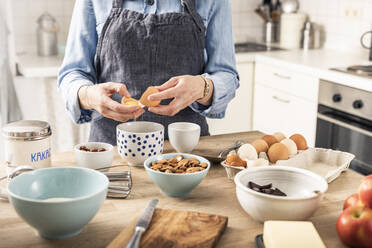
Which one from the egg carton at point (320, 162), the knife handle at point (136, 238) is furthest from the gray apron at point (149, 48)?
the knife handle at point (136, 238)

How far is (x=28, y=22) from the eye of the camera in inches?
127

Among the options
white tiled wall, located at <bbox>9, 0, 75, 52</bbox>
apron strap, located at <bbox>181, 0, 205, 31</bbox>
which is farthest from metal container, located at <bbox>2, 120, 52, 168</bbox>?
white tiled wall, located at <bbox>9, 0, 75, 52</bbox>

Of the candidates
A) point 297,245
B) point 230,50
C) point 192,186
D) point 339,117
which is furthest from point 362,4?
point 297,245

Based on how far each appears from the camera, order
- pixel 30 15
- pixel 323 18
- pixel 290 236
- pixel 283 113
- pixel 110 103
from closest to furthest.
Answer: pixel 290 236 → pixel 110 103 → pixel 283 113 → pixel 30 15 → pixel 323 18

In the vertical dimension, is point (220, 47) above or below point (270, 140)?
above

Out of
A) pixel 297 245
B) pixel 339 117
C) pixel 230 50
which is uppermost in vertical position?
pixel 230 50

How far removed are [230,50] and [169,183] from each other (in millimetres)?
712

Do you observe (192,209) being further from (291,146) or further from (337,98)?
(337,98)

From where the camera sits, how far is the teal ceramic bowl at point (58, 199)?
854 mm

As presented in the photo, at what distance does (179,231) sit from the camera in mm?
914

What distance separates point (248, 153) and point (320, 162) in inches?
8.6

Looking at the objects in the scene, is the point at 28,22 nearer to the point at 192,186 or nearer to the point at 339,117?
the point at 339,117

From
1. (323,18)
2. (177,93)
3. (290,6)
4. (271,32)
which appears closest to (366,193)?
(177,93)

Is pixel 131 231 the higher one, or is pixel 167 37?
pixel 167 37
